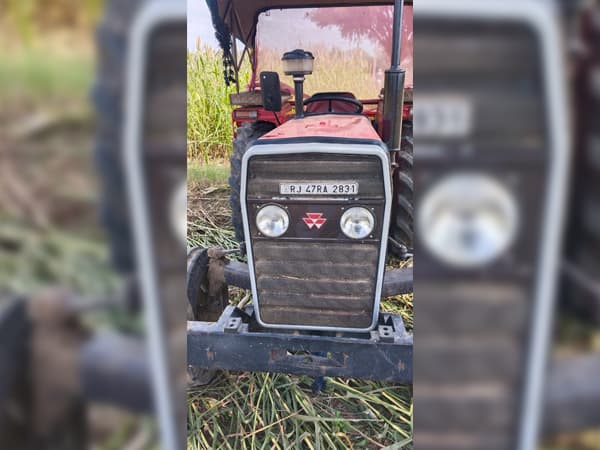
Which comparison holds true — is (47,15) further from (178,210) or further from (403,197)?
(403,197)

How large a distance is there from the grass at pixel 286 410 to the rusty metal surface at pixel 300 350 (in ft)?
0.21

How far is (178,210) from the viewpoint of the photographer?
1.17 feet

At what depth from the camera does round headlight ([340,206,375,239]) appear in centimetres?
116

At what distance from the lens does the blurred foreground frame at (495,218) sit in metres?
0.33

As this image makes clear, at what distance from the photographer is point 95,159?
1.10ft

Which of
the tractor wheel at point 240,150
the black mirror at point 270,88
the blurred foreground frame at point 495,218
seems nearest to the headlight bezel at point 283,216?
the black mirror at point 270,88

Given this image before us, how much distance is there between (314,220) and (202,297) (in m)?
0.66

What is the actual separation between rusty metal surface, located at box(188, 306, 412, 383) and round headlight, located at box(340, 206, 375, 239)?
0.26 metres

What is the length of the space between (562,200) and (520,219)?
0.10ft

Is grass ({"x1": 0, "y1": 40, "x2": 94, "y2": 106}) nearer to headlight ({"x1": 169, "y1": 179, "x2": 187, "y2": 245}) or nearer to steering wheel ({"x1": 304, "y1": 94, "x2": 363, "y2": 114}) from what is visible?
headlight ({"x1": 169, "y1": 179, "x2": 187, "y2": 245})

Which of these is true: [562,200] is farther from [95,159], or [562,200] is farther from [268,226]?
[268,226]

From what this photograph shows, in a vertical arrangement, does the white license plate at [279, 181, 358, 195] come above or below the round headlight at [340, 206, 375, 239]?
above

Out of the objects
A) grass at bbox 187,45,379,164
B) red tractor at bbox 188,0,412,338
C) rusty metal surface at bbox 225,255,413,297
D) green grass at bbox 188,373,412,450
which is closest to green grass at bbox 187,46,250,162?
grass at bbox 187,45,379,164

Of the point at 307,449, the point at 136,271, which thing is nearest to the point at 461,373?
the point at 136,271
